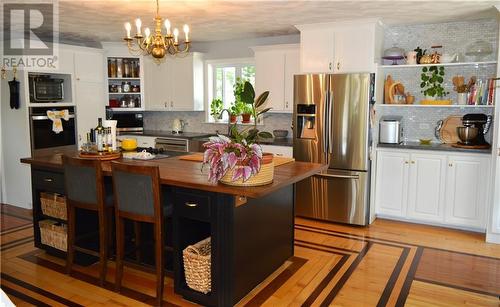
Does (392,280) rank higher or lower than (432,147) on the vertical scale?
lower

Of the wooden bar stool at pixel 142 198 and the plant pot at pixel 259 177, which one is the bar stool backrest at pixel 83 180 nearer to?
the wooden bar stool at pixel 142 198

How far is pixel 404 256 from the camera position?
3.84 meters

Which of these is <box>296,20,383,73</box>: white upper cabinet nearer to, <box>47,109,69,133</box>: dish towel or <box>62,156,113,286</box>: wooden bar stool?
<box>62,156,113,286</box>: wooden bar stool

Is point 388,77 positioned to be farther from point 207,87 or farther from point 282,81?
point 207,87

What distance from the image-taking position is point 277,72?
5496 mm

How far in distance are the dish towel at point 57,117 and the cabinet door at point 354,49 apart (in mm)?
3597

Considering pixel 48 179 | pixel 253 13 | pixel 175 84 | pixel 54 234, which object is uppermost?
pixel 253 13

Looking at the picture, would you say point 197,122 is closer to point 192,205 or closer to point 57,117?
point 57,117

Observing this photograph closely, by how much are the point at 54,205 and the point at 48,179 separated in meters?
0.24

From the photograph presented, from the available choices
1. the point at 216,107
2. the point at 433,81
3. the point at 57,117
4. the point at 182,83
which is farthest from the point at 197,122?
the point at 433,81

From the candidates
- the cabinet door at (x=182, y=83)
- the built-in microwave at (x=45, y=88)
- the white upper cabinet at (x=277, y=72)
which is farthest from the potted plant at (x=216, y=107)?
the built-in microwave at (x=45, y=88)

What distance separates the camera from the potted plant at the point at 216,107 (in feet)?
21.0

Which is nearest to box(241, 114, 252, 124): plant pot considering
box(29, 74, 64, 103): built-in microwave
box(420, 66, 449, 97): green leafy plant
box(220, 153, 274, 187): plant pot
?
box(420, 66, 449, 97): green leafy plant

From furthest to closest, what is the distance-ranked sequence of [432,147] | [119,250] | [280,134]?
[280,134] → [432,147] → [119,250]
